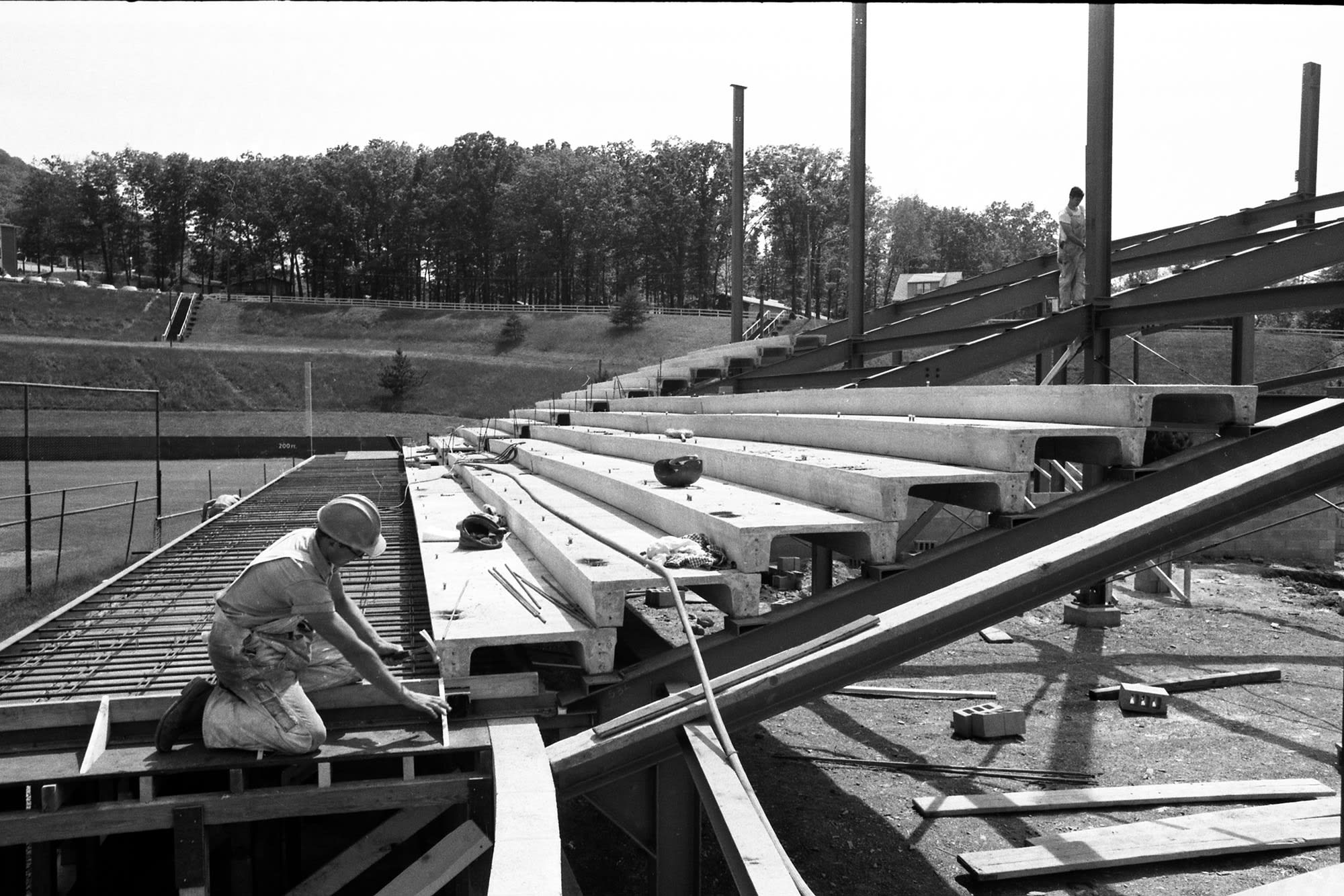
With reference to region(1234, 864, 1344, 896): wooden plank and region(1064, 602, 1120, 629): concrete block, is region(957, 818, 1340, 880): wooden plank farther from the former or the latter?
region(1064, 602, 1120, 629): concrete block

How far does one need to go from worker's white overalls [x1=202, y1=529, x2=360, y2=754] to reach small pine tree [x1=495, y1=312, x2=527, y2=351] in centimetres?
5736

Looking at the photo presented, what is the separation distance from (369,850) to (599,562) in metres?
1.71

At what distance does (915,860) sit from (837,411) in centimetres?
432

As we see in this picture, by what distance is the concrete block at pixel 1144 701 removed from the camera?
8.45 m

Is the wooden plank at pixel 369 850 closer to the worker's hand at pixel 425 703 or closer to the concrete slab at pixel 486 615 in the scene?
the worker's hand at pixel 425 703

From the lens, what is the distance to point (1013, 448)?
4961 mm

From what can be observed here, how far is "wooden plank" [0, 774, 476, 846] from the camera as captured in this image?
12.1 feet

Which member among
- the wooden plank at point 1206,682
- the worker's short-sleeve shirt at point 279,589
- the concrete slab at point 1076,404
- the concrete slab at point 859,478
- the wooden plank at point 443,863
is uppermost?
the concrete slab at point 1076,404

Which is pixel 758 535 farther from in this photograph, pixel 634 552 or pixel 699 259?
pixel 699 259

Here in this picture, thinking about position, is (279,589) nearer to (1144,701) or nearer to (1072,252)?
(1144,701)

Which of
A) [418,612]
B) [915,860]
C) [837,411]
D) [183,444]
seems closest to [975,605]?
[915,860]

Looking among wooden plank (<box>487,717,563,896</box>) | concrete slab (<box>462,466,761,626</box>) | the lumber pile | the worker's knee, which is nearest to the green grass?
concrete slab (<box>462,466,761,626</box>)

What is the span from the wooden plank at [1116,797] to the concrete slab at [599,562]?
248cm

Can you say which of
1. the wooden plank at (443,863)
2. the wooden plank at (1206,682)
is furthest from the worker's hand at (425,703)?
the wooden plank at (1206,682)
